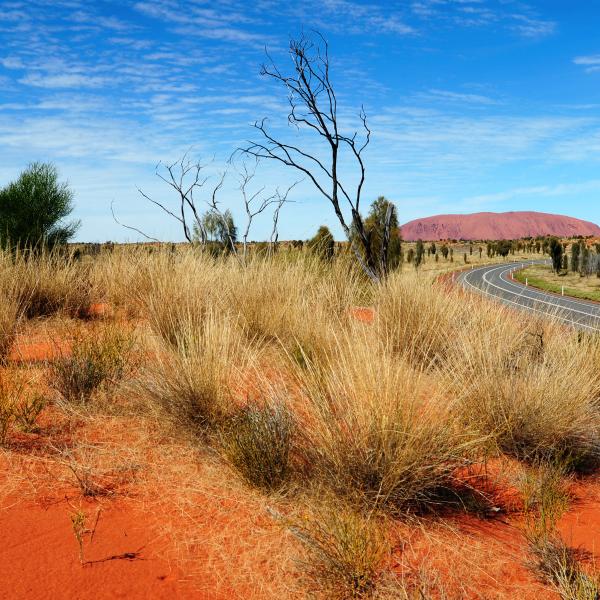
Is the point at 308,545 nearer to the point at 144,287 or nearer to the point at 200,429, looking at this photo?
the point at 200,429

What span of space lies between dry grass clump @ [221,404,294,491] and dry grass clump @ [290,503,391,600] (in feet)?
2.20

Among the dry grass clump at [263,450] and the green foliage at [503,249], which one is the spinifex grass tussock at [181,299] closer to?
the dry grass clump at [263,450]

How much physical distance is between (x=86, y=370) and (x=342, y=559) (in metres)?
3.05

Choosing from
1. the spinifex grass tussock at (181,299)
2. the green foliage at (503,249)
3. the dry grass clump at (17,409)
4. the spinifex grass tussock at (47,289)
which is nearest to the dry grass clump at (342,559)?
the dry grass clump at (17,409)

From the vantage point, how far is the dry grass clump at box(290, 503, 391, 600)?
2891 mm

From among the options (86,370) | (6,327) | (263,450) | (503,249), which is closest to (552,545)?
(263,450)

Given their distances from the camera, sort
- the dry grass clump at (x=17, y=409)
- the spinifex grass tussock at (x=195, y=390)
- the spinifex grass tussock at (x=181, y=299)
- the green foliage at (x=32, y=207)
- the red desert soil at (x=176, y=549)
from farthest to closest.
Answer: the green foliage at (x=32, y=207) → the spinifex grass tussock at (x=181, y=299) → the spinifex grass tussock at (x=195, y=390) → the dry grass clump at (x=17, y=409) → the red desert soil at (x=176, y=549)

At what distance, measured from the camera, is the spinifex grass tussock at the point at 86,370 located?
495cm

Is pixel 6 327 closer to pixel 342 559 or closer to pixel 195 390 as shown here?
pixel 195 390

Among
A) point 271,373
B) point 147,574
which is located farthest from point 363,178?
point 147,574

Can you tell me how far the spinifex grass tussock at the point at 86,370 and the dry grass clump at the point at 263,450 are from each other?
156cm

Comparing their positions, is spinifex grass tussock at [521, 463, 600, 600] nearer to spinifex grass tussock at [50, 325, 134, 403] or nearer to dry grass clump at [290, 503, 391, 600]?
dry grass clump at [290, 503, 391, 600]

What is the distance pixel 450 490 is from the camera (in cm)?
405

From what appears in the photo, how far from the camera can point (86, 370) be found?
16.6 ft
